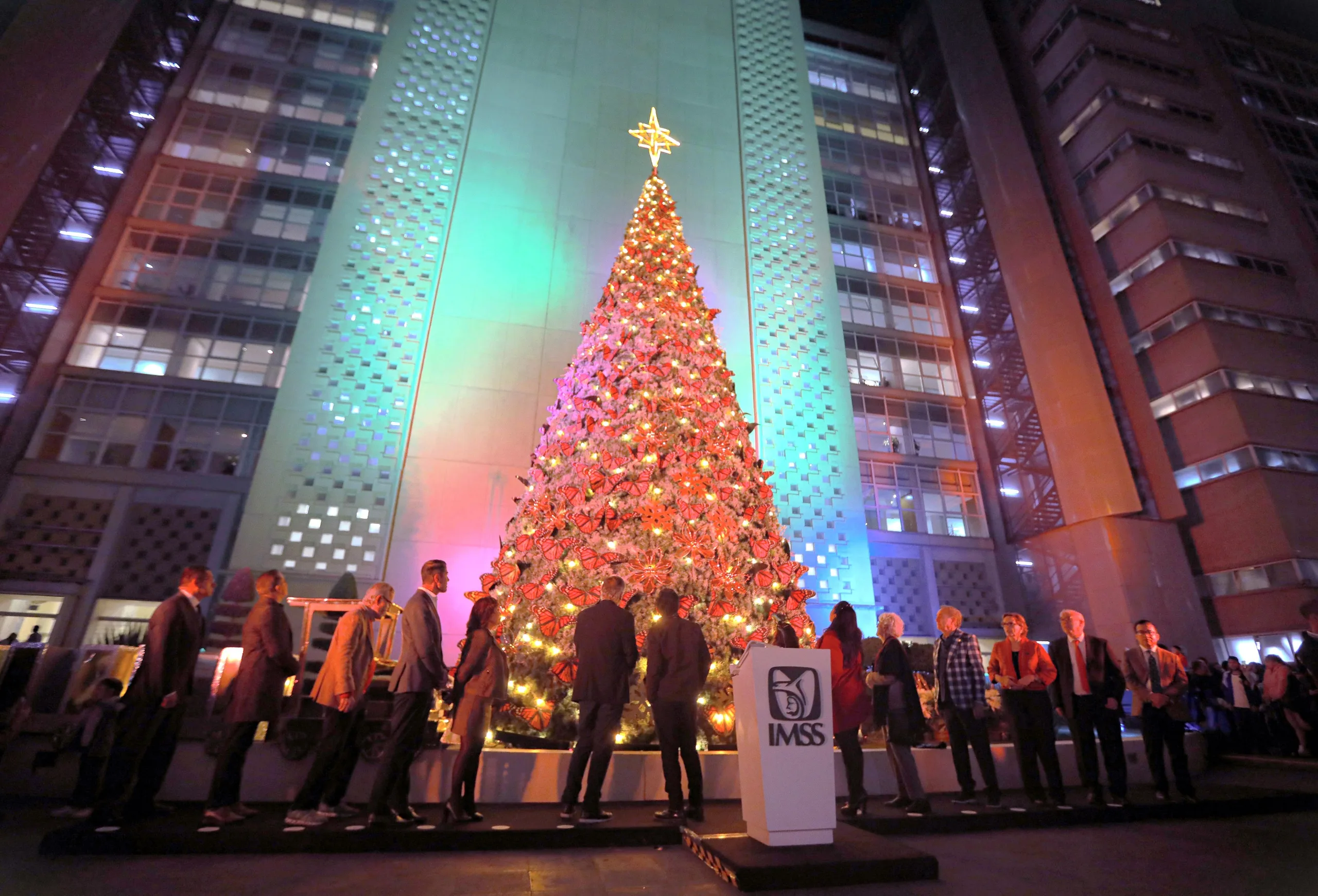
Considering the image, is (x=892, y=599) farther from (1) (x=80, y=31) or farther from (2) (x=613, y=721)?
(1) (x=80, y=31)

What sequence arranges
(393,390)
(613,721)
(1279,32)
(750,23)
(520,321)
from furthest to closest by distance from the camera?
1. (1279,32)
2. (750,23)
3. (520,321)
4. (393,390)
5. (613,721)

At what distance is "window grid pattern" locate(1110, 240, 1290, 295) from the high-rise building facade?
113 millimetres

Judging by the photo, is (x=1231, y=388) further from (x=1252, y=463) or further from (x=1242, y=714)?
(x=1242, y=714)

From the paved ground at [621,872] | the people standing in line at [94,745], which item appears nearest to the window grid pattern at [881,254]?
the paved ground at [621,872]

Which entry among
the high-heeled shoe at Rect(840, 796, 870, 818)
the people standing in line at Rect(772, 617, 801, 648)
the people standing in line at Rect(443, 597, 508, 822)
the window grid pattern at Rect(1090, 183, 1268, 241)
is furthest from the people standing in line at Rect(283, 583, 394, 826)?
the window grid pattern at Rect(1090, 183, 1268, 241)

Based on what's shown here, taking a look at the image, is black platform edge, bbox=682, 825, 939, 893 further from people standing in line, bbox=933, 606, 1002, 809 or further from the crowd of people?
people standing in line, bbox=933, 606, 1002, 809

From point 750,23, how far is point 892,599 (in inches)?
602

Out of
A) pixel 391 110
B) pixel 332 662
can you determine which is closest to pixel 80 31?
pixel 391 110

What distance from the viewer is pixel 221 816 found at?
3398 millimetres

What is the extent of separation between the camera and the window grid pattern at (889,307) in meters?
17.0

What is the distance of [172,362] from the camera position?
12.3 metres

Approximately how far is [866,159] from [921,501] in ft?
36.0

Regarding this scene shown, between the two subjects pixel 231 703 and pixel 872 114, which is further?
pixel 872 114

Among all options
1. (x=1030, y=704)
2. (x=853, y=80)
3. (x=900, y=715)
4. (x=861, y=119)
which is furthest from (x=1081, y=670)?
(x=853, y=80)
